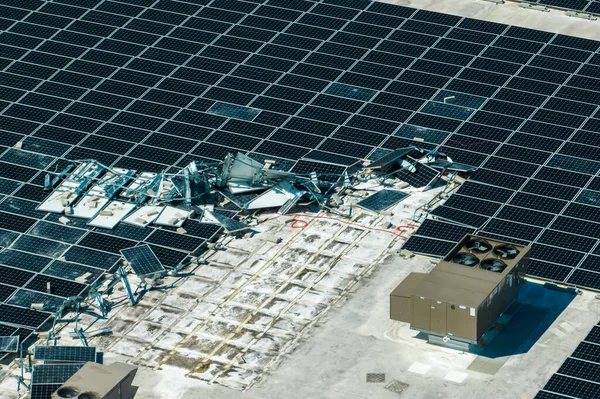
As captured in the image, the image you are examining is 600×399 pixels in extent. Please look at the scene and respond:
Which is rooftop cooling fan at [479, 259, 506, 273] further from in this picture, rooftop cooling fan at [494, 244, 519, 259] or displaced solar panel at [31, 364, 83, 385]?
displaced solar panel at [31, 364, 83, 385]

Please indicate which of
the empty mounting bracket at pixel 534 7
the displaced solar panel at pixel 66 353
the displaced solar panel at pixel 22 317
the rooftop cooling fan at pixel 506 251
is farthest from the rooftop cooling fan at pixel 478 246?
the empty mounting bracket at pixel 534 7

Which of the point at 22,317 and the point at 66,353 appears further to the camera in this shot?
the point at 22,317

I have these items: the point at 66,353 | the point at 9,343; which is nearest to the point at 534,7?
the point at 66,353

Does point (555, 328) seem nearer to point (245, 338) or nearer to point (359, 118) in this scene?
point (245, 338)

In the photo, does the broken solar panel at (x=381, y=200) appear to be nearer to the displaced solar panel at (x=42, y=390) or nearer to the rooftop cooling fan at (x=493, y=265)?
the rooftop cooling fan at (x=493, y=265)

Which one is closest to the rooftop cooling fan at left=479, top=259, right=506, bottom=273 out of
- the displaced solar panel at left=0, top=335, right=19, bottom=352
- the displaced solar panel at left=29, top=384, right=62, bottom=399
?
the displaced solar panel at left=29, top=384, right=62, bottom=399

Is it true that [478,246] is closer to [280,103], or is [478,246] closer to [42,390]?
[280,103]
